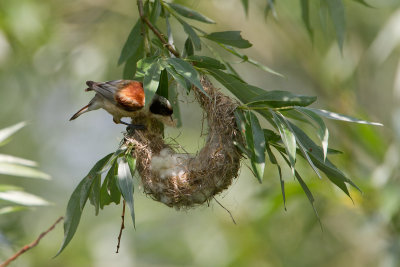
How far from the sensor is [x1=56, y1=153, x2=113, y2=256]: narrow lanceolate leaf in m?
2.34

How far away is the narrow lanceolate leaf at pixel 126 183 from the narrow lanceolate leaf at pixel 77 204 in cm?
11

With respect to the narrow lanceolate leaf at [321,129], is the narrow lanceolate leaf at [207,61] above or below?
above

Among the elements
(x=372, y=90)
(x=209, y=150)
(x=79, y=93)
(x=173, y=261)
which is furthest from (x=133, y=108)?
(x=372, y=90)

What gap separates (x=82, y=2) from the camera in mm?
6801

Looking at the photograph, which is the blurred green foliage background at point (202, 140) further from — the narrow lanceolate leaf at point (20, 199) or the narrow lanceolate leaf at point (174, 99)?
the narrow lanceolate leaf at point (174, 99)

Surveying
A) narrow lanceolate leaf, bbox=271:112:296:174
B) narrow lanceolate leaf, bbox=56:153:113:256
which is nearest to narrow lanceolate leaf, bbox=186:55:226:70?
narrow lanceolate leaf, bbox=271:112:296:174

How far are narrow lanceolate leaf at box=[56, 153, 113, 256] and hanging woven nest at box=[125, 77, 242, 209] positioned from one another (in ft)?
0.83

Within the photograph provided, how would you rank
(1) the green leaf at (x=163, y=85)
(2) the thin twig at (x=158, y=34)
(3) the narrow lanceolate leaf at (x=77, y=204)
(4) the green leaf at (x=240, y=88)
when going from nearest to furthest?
(3) the narrow lanceolate leaf at (x=77, y=204), (4) the green leaf at (x=240, y=88), (2) the thin twig at (x=158, y=34), (1) the green leaf at (x=163, y=85)

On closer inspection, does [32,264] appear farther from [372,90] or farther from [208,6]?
[372,90]

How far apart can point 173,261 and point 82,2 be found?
3.42 meters

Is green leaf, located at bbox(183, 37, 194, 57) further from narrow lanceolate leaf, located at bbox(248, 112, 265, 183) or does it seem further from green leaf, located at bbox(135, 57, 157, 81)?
narrow lanceolate leaf, located at bbox(248, 112, 265, 183)

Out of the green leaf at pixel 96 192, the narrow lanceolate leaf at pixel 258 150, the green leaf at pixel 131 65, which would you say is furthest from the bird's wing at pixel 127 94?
the narrow lanceolate leaf at pixel 258 150

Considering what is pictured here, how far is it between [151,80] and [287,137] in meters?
0.57

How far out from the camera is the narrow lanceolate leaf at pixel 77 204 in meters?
2.34
